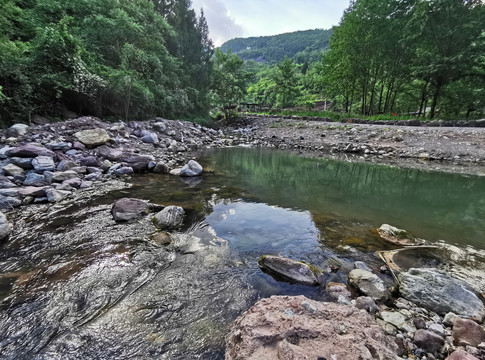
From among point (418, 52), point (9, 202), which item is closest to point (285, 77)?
point (418, 52)

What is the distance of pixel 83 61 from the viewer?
10.8 m

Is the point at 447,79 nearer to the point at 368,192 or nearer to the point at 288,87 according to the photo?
the point at 368,192

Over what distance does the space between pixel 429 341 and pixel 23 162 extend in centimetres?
822

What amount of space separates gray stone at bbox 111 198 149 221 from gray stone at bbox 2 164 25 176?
305cm

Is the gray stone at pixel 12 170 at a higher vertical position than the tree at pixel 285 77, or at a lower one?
lower

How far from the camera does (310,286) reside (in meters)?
2.63

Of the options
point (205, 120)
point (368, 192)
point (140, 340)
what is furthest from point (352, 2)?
point (140, 340)

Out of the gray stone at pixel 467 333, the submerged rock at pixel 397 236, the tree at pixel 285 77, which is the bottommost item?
the submerged rock at pixel 397 236

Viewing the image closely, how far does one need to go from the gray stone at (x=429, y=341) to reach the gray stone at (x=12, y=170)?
25.4 feet

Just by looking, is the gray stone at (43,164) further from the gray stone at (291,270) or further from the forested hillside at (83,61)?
the gray stone at (291,270)

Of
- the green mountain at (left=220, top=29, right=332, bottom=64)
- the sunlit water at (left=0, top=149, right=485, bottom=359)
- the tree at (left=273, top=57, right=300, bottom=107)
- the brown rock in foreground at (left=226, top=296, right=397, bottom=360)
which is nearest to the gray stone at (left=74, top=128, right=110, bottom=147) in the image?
the sunlit water at (left=0, top=149, right=485, bottom=359)

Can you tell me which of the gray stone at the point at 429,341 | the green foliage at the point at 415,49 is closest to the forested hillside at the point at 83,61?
the gray stone at the point at 429,341

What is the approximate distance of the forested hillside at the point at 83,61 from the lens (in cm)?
848

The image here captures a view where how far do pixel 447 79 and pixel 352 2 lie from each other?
44.0 feet
